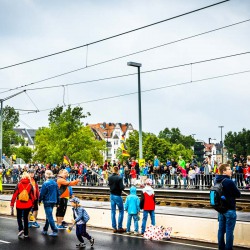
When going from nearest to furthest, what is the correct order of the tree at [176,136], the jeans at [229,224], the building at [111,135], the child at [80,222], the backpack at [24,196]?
the jeans at [229,224]
the child at [80,222]
the backpack at [24,196]
the tree at [176,136]
the building at [111,135]

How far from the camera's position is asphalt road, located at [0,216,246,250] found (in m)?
11.3

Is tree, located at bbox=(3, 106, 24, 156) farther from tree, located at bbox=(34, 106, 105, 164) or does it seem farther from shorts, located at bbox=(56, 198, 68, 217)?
shorts, located at bbox=(56, 198, 68, 217)

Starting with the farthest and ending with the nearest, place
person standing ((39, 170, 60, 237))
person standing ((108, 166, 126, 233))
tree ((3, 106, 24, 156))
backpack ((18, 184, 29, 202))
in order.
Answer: tree ((3, 106, 24, 156)), person standing ((108, 166, 126, 233)), person standing ((39, 170, 60, 237)), backpack ((18, 184, 29, 202))

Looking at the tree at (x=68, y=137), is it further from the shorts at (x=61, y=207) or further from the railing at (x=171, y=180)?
the shorts at (x=61, y=207)

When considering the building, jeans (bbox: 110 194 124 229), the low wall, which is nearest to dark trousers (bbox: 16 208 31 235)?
jeans (bbox: 110 194 124 229)

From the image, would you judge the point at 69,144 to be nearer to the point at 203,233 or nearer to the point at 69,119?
the point at 69,119

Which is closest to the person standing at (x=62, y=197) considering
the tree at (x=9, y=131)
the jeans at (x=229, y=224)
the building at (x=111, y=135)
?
the jeans at (x=229, y=224)

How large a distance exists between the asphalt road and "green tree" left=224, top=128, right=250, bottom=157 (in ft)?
355

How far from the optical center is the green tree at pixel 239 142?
4662 inches

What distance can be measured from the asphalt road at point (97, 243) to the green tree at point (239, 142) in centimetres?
10835

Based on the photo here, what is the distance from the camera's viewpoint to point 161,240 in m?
12.4

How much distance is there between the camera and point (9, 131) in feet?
262

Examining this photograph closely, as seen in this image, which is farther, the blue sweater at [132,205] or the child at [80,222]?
the blue sweater at [132,205]

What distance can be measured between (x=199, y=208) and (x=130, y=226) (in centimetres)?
786
